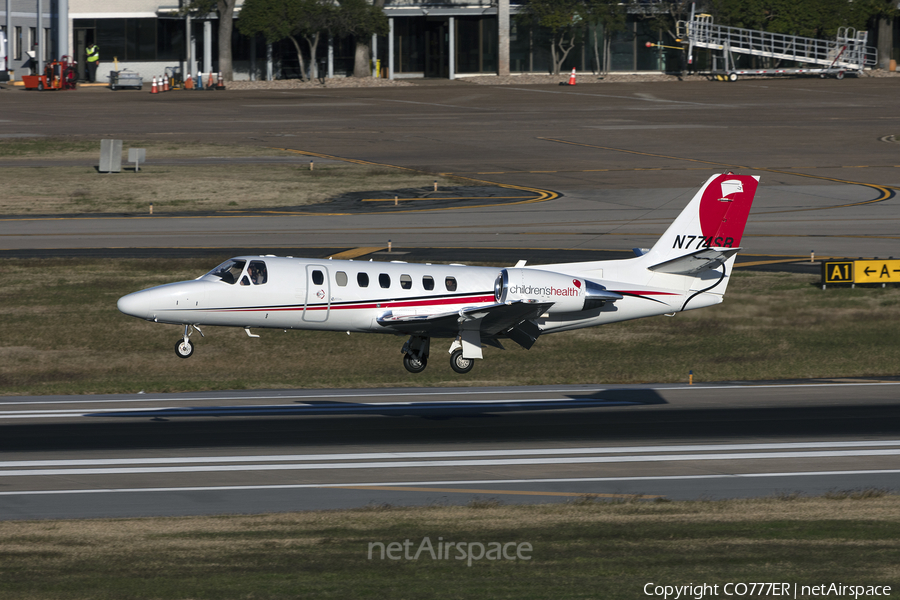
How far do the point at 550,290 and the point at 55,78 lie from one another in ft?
373

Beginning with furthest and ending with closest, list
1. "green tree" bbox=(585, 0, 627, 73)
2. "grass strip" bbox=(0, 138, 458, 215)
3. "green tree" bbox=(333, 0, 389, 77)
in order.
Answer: "green tree" bbox=(585, 0, 627, 73), "green tree" bbox=(333, 0, 389, 77), "grass strip" bbox=(0, 138, 458, 215)

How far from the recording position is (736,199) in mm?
43188

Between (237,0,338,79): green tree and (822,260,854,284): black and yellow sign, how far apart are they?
283 ft

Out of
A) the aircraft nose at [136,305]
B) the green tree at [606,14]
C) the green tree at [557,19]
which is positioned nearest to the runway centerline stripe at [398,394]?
the aircraft nose at [136,305]

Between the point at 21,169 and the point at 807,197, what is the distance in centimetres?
5831

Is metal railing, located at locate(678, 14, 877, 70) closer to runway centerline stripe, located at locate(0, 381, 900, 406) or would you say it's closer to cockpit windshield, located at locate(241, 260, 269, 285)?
runway centerline stripe, located at locate(0, 381, 900, 406)

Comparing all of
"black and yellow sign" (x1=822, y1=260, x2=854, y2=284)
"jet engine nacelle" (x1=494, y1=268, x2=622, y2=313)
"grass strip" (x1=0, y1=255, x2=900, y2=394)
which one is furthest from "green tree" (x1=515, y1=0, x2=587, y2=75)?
"jet engine nacelle" (x1=494, y1=268, x2=622, y2=313)

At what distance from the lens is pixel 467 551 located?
89.0ft

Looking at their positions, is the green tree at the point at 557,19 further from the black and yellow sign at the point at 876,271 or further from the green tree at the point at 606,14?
the black and yellow sign at the point at 876,271

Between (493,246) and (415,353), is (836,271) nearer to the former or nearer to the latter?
(493,246)

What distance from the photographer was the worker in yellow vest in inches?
5605

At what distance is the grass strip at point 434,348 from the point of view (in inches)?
2079

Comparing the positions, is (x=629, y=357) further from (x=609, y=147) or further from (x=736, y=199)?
(x=609, y=147)

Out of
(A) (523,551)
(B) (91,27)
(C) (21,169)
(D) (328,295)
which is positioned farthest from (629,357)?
(B) (91,27)
